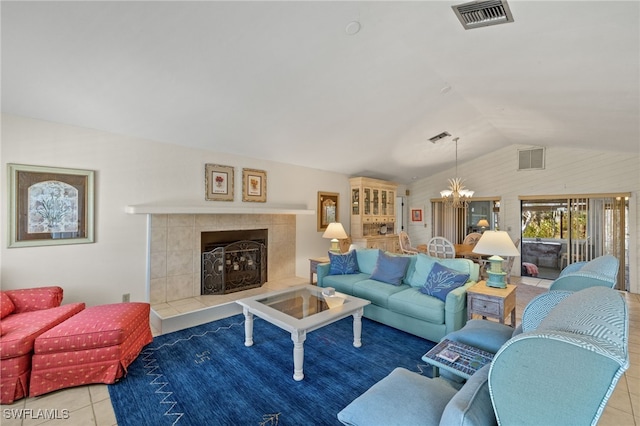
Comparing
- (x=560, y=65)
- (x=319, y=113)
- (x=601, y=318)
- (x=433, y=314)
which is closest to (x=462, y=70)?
(x=560, y=65)

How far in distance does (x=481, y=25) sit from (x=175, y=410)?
12.1 ft

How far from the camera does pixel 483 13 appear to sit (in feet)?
6.92

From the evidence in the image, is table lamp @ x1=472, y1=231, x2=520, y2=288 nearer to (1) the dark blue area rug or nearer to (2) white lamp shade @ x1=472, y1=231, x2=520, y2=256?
(2) white lamp shade @ x1=472, y1=231, x2=520, y2=256

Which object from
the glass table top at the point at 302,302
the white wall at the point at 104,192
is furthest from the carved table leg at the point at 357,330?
the white wall at the point at 104,192

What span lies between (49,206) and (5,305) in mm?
1092

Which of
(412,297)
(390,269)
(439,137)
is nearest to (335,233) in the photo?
(390,269)

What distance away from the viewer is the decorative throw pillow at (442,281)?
124 inches

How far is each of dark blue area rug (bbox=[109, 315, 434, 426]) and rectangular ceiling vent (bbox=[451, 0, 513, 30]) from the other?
291 centimetres

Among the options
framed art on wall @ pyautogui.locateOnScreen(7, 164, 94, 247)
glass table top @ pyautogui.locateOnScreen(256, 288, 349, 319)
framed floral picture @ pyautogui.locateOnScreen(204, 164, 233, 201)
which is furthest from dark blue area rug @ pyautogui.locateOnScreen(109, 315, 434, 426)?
framed floral picture @ pyautogui.locateOnScreen(204, 164, 233, 201)

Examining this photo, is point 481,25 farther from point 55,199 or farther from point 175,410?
point 55,199

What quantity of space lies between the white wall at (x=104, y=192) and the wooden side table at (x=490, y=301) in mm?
3792

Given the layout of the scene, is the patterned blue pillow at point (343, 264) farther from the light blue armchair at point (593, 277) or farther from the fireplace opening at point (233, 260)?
the light blue armchair at point (593, 277)

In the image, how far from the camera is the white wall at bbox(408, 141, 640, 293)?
5.13 meters

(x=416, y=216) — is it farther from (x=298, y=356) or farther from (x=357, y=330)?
(x=298, y=356)
